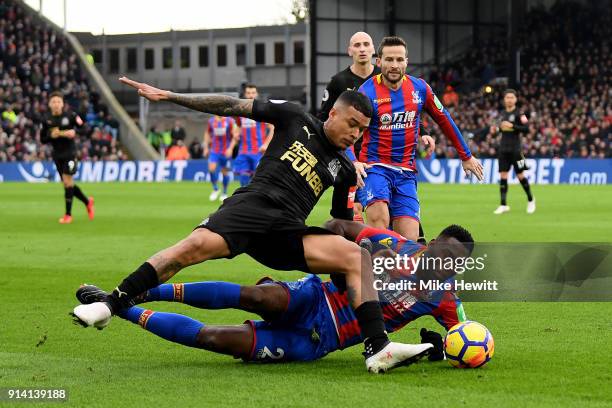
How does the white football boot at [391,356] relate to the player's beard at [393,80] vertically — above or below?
below

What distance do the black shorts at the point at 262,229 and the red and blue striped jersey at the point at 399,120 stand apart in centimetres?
367

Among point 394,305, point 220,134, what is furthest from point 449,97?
point 394,305

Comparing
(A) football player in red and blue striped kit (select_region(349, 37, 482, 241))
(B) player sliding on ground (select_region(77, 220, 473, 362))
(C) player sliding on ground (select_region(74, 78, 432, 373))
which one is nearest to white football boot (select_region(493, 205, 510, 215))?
(A) football player in red and blue striped kit (select_region(349, 37, 482, 241))

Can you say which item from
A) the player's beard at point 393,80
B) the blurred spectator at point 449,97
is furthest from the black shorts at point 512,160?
the blurred spectator at point 449,97

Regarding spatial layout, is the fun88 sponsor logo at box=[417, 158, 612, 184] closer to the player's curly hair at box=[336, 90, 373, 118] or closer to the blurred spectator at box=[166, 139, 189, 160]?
the blurred spectator at box=[166, 139, 189, 160]

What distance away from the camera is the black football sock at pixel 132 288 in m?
6.72

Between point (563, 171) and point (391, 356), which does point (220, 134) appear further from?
point (391, 356)

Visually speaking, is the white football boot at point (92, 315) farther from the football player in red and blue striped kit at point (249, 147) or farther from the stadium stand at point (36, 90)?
the stadium stand at point (36, 90)

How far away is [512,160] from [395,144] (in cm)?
1276

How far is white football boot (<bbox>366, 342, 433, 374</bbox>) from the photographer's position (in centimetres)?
664

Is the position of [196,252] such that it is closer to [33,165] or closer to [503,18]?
[33,165]

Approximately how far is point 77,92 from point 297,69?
57.1 ft

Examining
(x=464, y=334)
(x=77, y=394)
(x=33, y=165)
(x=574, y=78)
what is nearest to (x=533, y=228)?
(x=464, y=334)

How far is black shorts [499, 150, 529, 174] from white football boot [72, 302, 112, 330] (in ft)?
56.7
